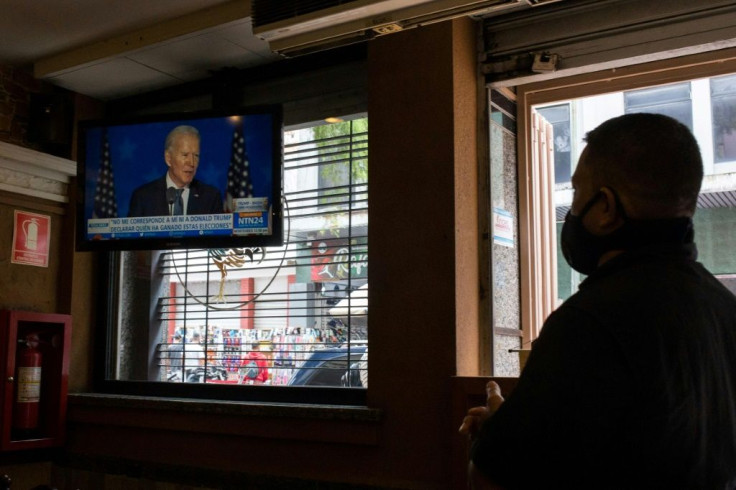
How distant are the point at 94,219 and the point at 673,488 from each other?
125 inches

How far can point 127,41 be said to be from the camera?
3.71 meters

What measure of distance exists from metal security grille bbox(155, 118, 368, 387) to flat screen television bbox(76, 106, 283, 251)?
0.38 metres

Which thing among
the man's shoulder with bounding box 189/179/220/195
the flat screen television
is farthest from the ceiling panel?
the man's shoulder with bounding box 189/179/220/195

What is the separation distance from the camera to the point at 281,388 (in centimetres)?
360

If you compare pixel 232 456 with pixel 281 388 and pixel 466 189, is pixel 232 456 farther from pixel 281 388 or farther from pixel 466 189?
pixel 466 189

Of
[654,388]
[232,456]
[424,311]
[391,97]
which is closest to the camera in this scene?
[654,388]

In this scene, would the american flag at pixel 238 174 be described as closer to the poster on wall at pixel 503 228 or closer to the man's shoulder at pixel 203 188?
the man's shoulder at pixel 203 188

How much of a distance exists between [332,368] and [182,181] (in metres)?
1.11

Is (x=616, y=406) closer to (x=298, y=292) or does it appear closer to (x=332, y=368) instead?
(x=332, y=368)

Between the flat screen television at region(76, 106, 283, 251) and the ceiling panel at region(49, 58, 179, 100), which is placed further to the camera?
the ceiling panel at region(49, 58, 179, 100)

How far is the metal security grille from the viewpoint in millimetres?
3533

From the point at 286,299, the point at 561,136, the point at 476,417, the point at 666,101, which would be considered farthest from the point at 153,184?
the point at 476,417

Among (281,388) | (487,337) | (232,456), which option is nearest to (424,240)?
(487,337)

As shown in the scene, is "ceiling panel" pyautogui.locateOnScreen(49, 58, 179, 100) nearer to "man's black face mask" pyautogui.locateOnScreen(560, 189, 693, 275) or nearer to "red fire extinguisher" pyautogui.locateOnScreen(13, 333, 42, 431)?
"red fire extinguisher" pyautogui.locateOnScreen(13, 333, 42, 431)
